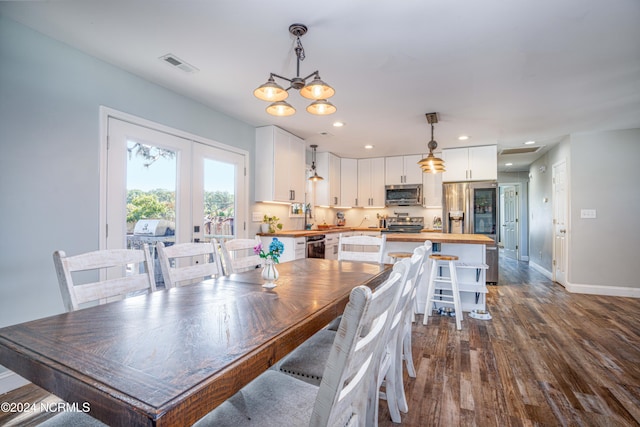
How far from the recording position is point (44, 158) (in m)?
2.28

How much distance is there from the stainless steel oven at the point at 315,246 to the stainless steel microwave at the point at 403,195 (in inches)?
80.5

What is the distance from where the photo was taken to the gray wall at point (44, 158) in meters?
2.09

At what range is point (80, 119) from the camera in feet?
8.14

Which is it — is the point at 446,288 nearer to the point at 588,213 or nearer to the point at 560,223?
the point at 588,213

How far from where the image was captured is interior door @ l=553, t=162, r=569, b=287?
5.14 meters

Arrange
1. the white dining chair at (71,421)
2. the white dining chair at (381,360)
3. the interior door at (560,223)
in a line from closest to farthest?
the white dining chair at (71,421) → the white dining chair at (381,360) → the interior door at (560,223)

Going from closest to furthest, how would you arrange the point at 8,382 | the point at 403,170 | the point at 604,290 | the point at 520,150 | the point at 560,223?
1. the point at 8,382
2. the point at 604,290
3. the point at 560,223
4. the point at 520,150
5. the point at 403,170

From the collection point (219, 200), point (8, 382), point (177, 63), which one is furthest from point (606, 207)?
point (8, 382)

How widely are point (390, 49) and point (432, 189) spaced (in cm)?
416

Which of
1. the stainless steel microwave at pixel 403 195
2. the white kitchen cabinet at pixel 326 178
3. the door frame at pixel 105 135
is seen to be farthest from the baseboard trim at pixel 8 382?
the stainless steel microwave at pixel 403 195

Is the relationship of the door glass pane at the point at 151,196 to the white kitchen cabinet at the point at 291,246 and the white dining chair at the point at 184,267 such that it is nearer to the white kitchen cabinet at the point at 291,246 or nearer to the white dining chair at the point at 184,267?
the white dining chair at the point at 184,267

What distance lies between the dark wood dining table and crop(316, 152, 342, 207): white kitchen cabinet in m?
4.72

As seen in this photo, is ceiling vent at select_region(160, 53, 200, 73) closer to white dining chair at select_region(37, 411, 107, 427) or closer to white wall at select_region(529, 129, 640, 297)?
white dining chair at select_region(37, 411, 107, 427)

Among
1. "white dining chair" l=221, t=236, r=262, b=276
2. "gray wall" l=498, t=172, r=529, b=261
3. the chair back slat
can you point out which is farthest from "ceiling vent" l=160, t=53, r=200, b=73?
"gray wall" l=498, t=172, r=529, b=261
